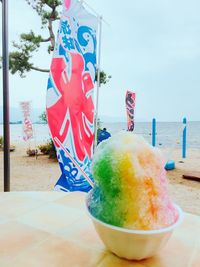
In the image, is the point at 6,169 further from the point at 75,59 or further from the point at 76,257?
the point at 76,257

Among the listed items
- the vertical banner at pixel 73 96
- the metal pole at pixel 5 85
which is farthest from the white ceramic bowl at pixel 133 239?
the metal pole at pixel 5 85

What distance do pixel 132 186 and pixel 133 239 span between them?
4.8 inches

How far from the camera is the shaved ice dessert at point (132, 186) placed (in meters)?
0.53

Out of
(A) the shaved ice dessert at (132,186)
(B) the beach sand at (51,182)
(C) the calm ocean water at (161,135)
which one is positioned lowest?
(C) the calm ocean water at (161,135)

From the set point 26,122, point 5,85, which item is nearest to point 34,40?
point 26,122

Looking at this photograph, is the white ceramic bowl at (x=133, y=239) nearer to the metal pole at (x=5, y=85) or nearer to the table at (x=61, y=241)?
the table at (x=61, y=241)

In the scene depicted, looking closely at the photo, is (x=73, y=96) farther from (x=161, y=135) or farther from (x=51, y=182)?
(x=161, y=135)

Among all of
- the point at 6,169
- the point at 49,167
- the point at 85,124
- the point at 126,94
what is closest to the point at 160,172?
the point at 85,124

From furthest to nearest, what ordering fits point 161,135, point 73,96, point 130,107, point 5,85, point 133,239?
point 161,135
point 130,107
point 5,85
point 73,96
point 133,239

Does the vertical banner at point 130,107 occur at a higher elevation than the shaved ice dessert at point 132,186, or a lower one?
higher

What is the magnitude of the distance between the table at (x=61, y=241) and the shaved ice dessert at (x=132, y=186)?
14 cm

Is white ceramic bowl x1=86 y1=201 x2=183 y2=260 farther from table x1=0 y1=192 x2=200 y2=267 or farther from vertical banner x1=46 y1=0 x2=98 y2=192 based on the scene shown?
vertical banner x1=46 y1=0 x2=98 y2=192

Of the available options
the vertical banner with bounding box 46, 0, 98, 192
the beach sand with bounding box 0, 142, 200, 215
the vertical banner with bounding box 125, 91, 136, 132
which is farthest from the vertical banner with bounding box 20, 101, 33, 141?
the vertical banner with bounding box 46, 0, 98, 192

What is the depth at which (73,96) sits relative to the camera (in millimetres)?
1210
